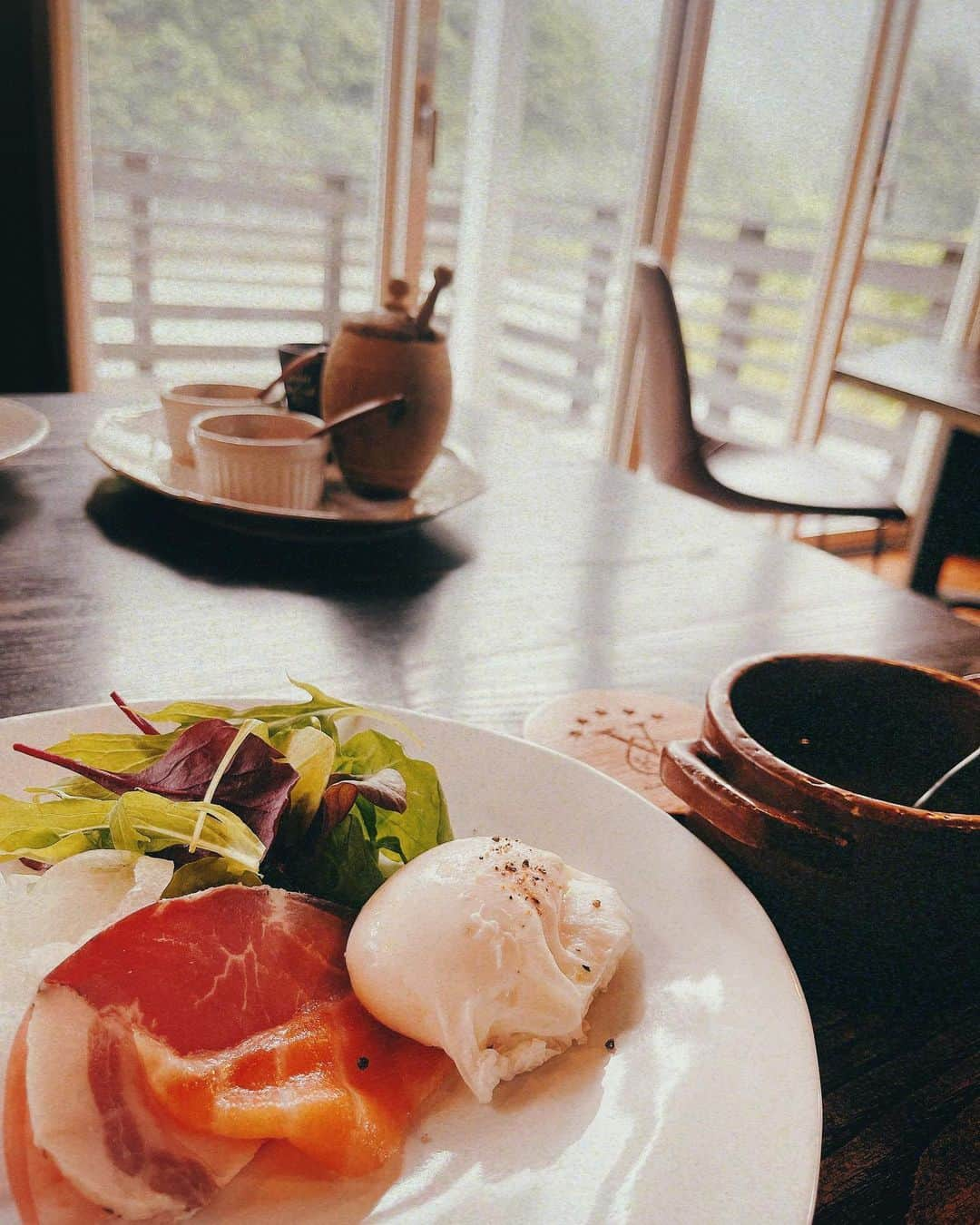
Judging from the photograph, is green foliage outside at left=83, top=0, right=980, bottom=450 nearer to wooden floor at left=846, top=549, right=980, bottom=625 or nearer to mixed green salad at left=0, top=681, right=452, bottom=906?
wooden floor at left=846, top=549, right=980, bottom=625

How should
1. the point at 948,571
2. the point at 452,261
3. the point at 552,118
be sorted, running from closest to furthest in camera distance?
1. the point at 552,118
2. the point at 452,261
3. the point at 948,571

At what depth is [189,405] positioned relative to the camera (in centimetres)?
131

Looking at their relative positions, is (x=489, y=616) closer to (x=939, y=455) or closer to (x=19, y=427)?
(x=19, y=427)

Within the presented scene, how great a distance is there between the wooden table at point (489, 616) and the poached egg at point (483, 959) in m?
0.14

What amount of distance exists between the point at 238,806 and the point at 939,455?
2.79 meters

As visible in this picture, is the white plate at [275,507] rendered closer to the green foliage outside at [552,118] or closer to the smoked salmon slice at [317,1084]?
the smoked salmon slice at [317,1084]

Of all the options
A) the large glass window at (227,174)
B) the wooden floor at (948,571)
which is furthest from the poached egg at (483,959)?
the wooden floor at (948,571)

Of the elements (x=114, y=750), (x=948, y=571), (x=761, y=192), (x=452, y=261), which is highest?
(x=761, y=192)

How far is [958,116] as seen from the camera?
4.25 metres

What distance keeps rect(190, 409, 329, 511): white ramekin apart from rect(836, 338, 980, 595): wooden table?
5.72ft

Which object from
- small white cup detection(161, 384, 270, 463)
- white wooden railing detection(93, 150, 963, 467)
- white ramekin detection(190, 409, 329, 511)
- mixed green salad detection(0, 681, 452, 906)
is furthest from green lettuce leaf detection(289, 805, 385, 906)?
white wooden railing detection(93, 150, 963, 467)

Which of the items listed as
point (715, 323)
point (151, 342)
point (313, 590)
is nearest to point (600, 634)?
point (313, 590)

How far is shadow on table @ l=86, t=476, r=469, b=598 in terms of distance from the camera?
1091mm

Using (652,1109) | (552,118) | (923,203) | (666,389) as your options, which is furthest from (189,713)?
(923,203)
